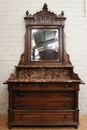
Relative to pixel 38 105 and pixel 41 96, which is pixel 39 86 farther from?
pixel 38 105

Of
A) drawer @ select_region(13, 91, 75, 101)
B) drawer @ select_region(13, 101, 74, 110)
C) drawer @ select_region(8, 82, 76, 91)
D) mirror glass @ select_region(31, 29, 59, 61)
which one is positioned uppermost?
mirror glass @ select_region(31, 29, 59, 61)

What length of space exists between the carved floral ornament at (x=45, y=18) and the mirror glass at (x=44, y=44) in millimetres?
141

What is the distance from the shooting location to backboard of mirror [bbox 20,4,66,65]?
253 centimetres

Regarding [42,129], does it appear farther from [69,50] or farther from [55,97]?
[69,50]

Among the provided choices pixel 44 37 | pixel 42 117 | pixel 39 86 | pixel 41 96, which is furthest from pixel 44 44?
pixel 42 117

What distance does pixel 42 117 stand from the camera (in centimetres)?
213

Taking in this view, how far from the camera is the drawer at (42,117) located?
2.13 metres

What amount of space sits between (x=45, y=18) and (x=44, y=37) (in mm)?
337

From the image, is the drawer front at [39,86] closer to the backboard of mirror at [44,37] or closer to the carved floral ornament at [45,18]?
the backboard of mirror at [44,37]

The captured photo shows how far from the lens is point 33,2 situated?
8.47 feet

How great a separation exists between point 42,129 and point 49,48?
133 cm

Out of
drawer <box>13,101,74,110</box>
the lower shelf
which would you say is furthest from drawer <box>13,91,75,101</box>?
the lower shelf

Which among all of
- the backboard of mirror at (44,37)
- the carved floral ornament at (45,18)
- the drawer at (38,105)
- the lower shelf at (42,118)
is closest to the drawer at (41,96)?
the drawer at (38,105)

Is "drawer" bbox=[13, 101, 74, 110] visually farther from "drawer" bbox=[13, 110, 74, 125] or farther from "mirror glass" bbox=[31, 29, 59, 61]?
→ "mirror glass" bbox=[31, 29, 59, 61]
